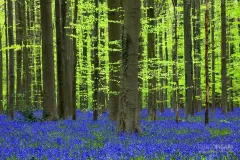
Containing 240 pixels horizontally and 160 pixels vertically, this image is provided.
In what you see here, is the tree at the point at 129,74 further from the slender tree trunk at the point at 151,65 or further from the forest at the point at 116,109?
the slender tree trunk at the point at 151,65

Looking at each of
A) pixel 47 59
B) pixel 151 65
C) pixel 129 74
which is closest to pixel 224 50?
pixel 151 65

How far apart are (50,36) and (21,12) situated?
647 centimetres

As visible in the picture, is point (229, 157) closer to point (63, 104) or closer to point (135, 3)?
point (135, 3)

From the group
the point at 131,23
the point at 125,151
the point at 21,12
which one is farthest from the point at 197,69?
the point at 125,151

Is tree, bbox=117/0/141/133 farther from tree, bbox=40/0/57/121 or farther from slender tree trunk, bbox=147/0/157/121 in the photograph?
slender tree trunk, bbox=147/0/157/121

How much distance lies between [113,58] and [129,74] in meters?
6.08

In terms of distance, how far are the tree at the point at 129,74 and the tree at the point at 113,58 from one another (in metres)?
5.22

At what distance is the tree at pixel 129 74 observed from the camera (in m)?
11.4

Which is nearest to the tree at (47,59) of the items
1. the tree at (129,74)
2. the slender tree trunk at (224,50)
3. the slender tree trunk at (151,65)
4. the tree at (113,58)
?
the tree at (113,58)

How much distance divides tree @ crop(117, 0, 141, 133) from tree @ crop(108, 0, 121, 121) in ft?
17.1

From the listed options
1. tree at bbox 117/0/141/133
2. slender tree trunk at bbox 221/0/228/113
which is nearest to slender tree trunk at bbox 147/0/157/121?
slender tree trunk at bbox 221/0/228/113

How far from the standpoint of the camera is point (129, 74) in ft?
37.7

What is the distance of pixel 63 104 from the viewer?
19.9 m

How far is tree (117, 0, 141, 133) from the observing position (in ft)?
37.3
